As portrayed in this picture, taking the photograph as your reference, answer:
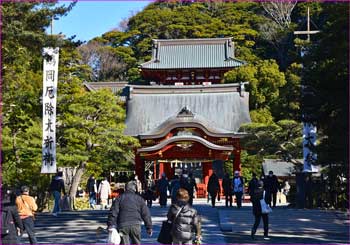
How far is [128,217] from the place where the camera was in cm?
781

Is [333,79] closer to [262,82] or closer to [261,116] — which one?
[261,116]

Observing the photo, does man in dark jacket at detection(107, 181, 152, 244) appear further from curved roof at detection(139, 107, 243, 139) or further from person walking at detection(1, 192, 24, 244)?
curved roof at detection(139, 107, 243, 139)

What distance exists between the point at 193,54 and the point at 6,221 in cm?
3425

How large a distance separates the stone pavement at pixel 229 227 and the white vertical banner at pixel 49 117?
2.79 meters

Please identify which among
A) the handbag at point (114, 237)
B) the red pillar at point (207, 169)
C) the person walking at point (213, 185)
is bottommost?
the handbag at point (114, 237)

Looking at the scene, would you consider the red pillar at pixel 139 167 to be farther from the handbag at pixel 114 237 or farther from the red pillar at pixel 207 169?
the handbag at pixel 114 237

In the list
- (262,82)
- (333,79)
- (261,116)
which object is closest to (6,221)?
(333,79)

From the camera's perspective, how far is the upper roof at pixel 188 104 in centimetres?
3438

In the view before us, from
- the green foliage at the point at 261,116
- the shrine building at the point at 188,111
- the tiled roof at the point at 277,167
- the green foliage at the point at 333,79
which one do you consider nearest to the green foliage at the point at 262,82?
the green foliage at the point at 261,116

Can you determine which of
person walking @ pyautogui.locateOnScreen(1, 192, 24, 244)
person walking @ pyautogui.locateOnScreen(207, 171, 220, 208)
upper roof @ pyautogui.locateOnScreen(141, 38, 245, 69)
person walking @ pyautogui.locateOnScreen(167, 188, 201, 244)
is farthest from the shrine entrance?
person walking @ pyautogui.locateOnScreen(167, 188, 201, 244)

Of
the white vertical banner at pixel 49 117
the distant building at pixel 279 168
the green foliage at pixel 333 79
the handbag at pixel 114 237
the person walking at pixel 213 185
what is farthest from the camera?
the distant building at pixel 279 168

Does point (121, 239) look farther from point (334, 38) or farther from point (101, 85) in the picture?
point (101, 85)

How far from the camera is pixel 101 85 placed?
4325 cm

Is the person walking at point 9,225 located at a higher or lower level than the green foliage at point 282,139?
lower
